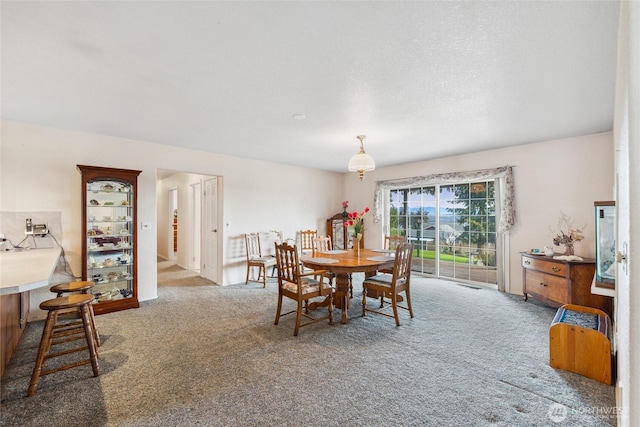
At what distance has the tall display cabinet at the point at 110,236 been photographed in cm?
362

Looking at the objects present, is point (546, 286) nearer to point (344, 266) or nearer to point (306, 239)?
point (344, 266)

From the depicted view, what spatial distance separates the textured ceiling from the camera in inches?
63.6

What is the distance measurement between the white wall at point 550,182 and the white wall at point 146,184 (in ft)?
11.2

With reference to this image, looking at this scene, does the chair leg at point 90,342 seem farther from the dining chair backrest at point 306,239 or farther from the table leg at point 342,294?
the dining chair backrest at point 306,239

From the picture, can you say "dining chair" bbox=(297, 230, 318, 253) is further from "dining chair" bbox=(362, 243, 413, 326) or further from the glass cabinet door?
the glass cabinet door

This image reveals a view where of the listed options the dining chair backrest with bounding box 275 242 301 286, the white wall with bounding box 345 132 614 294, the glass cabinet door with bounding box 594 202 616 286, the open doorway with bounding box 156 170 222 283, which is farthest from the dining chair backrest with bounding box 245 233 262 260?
the glass cabinet door with bounding box 594 202 616 286

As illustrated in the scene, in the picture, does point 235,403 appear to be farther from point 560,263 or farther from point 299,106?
point 560,263

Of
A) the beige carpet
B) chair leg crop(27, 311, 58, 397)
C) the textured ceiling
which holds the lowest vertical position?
the beige carpet

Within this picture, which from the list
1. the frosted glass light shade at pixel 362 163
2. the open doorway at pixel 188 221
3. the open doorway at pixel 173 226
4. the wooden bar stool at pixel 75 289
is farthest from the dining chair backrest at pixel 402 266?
the open doorway at pixel 173 226

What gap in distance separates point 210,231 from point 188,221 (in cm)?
155

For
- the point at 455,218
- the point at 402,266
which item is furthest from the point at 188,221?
the point at 455,218

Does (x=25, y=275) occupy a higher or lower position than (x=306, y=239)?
higher

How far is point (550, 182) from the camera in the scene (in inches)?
166

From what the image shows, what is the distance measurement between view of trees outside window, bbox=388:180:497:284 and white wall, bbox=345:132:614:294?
38 centimetres
